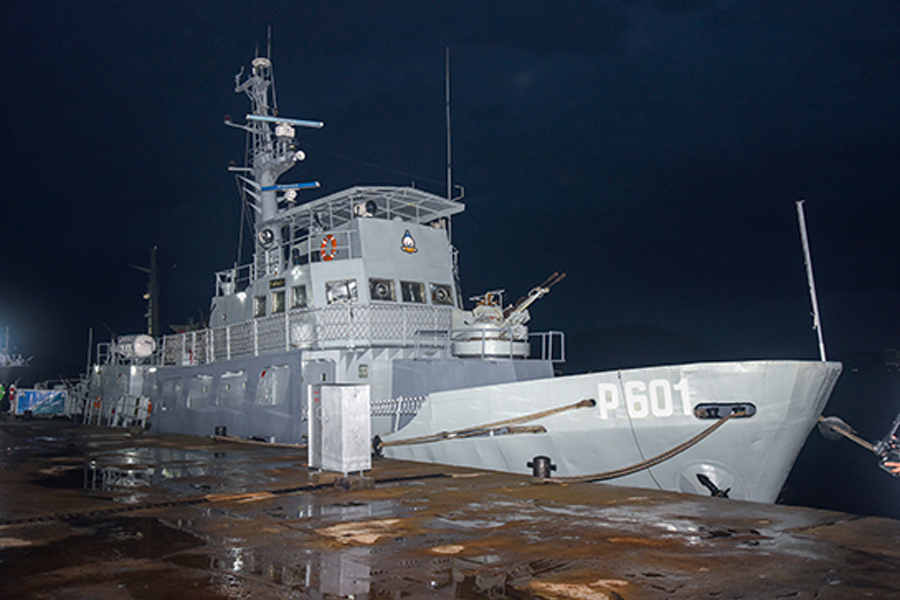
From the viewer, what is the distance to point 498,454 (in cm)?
1136

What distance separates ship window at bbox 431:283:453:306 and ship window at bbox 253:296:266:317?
16.1ft

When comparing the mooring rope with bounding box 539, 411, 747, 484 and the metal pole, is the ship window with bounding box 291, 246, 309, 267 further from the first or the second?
the metal pole

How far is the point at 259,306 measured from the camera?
18.2m

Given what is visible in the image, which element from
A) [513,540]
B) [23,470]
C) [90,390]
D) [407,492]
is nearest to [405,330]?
[407,492]

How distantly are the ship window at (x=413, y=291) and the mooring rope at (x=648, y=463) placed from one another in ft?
25.8

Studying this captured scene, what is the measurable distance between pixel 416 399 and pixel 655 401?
5.80m

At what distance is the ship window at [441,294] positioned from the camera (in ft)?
55.9

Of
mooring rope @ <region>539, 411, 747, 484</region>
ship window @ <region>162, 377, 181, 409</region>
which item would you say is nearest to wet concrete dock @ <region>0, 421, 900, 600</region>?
mooring rope @ <region>539, 411, 747, 484</region>

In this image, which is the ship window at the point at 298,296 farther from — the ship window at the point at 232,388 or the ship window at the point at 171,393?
the ship window at the point at 171,393

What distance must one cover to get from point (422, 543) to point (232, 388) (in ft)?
46.6

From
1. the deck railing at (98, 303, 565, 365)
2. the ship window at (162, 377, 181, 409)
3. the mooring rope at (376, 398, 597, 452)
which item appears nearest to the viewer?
the mooring rope at (376, 398, 597, 452)

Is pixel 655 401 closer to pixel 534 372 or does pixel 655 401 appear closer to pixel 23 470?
pixel 534 372

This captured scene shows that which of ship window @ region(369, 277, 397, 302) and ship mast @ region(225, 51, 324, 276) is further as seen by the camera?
ship mast @ region(225, 51, 324, 276)

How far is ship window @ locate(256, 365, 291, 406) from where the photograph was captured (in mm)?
16406
